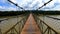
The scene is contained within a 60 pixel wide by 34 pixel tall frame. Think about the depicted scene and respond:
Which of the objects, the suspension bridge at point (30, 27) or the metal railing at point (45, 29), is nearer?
the metal railing at point (45, 29)

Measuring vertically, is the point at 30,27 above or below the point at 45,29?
below

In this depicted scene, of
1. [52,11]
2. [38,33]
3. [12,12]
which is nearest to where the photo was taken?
[38,33]

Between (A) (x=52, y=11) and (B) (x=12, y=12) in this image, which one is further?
(A) (x=52, y=11)

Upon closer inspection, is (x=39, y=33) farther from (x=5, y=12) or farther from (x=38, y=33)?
(x=5, y=12)

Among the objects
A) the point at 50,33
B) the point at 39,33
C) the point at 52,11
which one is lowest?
the point at 52,11

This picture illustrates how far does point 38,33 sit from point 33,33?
0.12 metres

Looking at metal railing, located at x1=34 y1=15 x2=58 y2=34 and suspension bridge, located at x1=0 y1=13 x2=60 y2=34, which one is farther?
suspension bridge, located at x1=0 y1=13 x2=60 y2=34

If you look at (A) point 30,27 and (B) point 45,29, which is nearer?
(B) point 45,29

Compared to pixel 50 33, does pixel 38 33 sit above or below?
below

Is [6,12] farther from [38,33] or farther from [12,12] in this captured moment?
[38,33]

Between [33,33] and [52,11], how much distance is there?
35.4 meters

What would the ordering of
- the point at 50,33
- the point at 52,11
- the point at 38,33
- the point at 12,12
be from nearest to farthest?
the point at 50,33, the point at 38,33, the point at 12,12, the point at 52,11

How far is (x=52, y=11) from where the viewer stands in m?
38.9

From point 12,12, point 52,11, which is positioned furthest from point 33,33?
point 52,11
